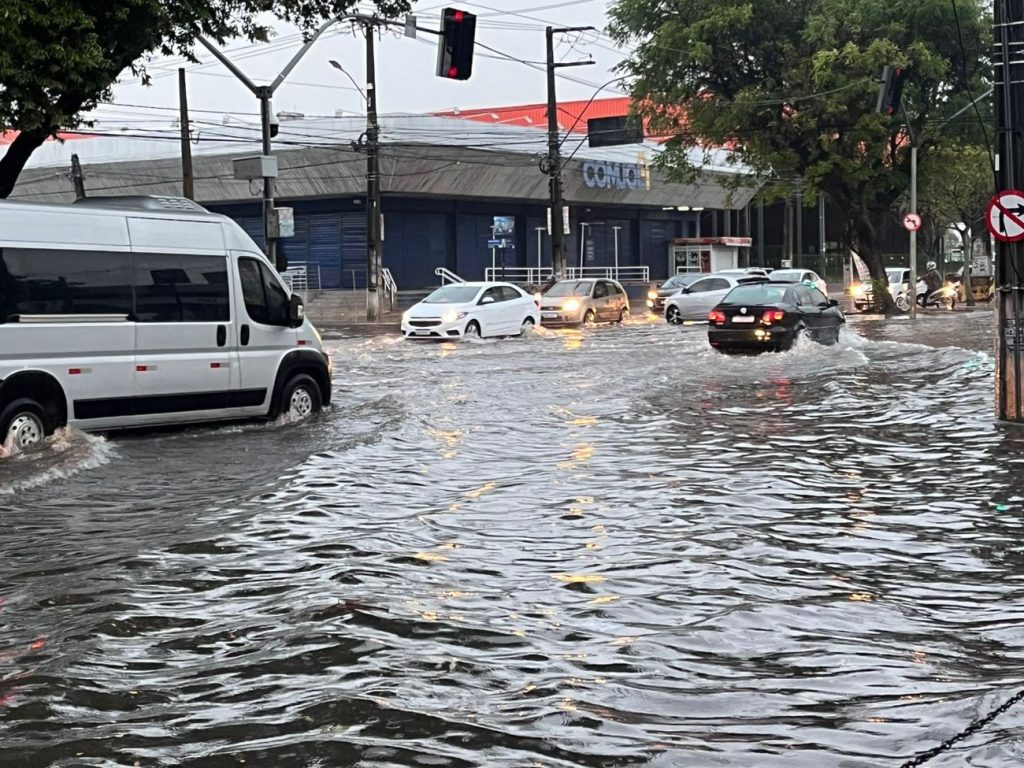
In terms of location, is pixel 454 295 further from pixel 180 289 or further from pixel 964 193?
pixel 964 193

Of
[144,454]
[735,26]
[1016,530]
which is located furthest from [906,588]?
[735,26]

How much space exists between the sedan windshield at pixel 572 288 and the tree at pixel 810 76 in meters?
7.04

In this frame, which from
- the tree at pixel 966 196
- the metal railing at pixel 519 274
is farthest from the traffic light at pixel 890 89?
the tree at pixel 966 196

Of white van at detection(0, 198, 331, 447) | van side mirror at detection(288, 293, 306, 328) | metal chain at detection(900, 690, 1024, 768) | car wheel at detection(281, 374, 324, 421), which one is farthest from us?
car wheel at detection(281, 374, 324, 421)

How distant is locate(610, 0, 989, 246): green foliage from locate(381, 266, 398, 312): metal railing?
12.0m

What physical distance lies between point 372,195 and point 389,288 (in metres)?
6.99

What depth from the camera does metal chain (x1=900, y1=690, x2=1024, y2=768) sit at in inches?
185

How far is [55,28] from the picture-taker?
1648 centimetres

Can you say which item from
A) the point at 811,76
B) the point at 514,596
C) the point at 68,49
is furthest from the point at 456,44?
the point at 811,76

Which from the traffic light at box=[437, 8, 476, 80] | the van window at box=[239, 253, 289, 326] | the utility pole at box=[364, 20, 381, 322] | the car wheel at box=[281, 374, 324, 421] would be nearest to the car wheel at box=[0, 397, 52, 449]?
the van window at box=[239, 253, 289, 326]

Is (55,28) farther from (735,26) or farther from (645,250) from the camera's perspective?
(645,250)

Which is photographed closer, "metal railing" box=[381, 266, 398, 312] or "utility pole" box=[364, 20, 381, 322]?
"utility pole" box=[364, 20, 381, 322]

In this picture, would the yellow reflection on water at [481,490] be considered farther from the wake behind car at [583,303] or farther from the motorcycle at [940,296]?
the motorcycle at [940,296]

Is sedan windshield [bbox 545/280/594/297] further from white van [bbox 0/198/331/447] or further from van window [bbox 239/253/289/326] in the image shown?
van window [bbox 239/253/289/326]
